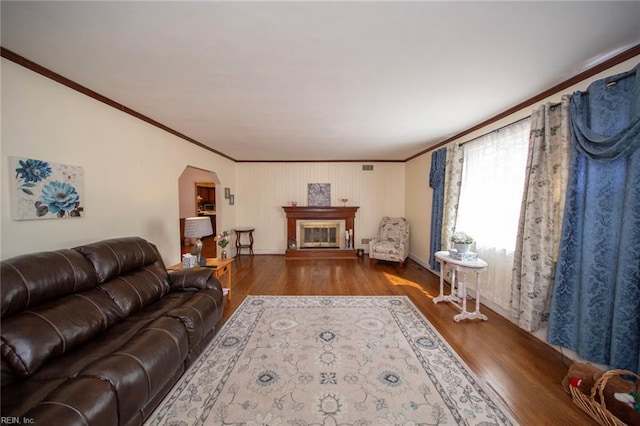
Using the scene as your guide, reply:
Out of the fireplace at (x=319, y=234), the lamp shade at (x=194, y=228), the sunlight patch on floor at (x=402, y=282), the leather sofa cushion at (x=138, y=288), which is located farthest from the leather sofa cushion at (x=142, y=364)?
the fireplace at (x=319, y=234)

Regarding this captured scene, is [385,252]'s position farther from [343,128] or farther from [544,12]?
[544,12]

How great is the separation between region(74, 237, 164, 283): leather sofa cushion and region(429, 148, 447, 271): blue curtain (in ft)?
13.9

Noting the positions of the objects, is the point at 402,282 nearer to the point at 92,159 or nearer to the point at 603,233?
the point at 603,233

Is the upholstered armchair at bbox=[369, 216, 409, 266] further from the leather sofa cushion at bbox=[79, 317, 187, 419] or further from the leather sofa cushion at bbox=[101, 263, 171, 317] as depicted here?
the leather sofa cushion at bbox=[79, 317, 187, 419]

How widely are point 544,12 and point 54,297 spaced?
3.47m

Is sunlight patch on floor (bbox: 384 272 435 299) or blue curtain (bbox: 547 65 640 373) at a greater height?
blue curtain (bbox: 547 65 640 373)

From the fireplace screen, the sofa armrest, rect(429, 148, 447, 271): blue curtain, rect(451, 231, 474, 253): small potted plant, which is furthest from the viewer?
the fireplace screen

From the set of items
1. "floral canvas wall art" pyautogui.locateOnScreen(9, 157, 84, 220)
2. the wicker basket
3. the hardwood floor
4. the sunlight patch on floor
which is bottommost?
the hardwood floor

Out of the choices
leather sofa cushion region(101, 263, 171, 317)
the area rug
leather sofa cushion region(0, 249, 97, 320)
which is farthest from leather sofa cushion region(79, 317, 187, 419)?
leather sofa cushion region(0, 249, 97, 320)

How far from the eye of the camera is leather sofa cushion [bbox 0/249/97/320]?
134 cm

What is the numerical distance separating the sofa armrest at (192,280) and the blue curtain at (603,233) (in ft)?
10.8

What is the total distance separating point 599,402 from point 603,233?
1162 millimetres

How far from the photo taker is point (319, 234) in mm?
5988

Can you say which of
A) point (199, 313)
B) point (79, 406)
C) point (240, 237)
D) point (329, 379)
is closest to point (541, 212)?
point (329, 379)
